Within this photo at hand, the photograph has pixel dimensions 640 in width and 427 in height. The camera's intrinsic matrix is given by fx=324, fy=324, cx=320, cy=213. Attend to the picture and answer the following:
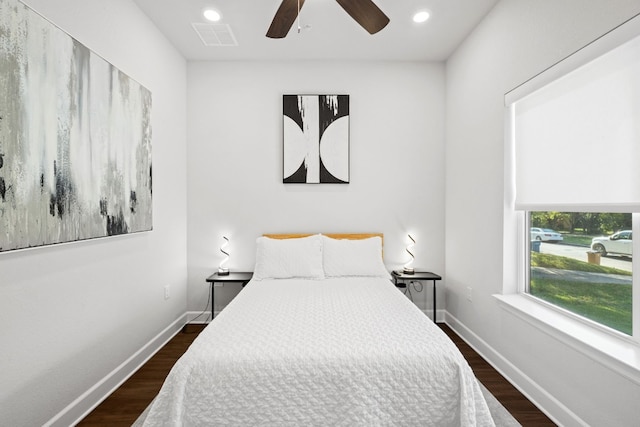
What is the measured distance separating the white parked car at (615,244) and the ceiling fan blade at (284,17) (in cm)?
213

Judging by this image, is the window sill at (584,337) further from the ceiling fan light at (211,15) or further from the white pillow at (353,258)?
the ceiling fan light at (211,15)

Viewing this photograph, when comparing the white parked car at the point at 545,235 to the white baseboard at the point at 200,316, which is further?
the white baseboard at the point at 200,316

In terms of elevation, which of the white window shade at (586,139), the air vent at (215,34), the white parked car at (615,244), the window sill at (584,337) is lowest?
the window sill at (584,337)

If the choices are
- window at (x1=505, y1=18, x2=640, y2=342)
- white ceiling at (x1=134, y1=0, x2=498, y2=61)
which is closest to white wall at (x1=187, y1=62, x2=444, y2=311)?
white ceiling at (x1=134, y1=0, x2=498, y2=61)

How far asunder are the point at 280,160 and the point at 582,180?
2.58 metres

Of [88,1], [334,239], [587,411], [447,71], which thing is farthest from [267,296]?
[447,71]

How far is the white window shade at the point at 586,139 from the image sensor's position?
1.54m

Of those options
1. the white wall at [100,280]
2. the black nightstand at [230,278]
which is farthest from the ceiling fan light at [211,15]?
the black nightstand at [230,278]

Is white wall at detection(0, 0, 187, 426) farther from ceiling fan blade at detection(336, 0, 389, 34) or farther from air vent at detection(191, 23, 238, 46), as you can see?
ceiling fan blade at detection(336, 0, 389, 34)

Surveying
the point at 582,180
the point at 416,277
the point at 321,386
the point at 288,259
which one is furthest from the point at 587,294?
the point at 288,259

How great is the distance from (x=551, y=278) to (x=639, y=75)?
129cm

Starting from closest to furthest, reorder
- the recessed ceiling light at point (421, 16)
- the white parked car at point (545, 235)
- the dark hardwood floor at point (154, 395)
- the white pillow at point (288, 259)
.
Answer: the dark hardwood floor at point (154, 395)
the white parked car at point (545, 235)
the recessed ceiling light at point (421, 16)
the white pillow at point (288, 259)

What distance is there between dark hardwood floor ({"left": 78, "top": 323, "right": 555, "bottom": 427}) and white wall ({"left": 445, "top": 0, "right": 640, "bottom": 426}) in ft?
0.32

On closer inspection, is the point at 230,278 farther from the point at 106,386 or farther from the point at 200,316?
the point at 106,386
